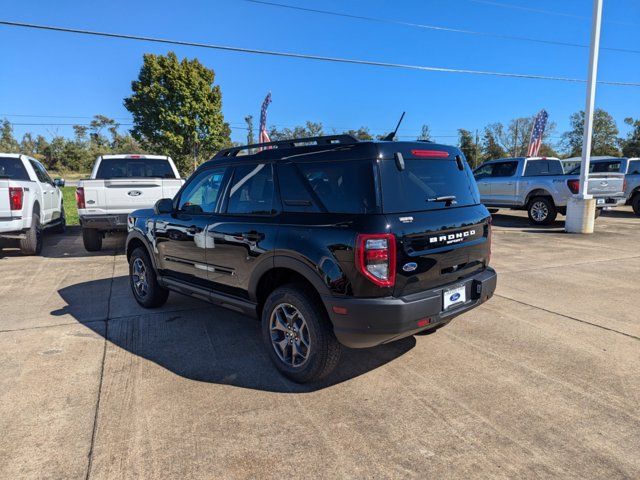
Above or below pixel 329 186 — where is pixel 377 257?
below

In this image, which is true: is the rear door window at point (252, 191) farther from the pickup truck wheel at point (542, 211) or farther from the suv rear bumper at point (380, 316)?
the pickup truck wheel at point (542, 211)

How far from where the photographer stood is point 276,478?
2295 mm

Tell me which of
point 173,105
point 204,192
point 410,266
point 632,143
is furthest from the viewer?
point 632,143

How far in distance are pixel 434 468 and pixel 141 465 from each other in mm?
1623

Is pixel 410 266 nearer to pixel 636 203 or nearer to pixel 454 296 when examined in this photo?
pixel 454 296

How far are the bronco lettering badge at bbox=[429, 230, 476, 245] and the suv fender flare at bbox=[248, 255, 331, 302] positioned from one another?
838 mm

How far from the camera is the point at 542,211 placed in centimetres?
1270

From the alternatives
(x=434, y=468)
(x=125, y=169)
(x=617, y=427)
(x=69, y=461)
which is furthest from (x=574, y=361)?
(x=125, y=169)

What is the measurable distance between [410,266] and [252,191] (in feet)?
5.24

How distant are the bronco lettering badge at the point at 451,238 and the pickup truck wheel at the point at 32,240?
27.0 ft

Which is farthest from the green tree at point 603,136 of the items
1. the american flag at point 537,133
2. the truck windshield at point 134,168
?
the truck windshield at point 134,168

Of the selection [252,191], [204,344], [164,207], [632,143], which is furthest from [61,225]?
[632,143]

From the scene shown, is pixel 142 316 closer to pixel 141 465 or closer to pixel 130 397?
pixel 130 397

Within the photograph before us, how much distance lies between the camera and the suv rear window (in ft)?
9.72
